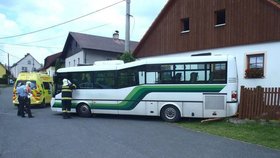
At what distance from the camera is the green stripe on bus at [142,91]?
14.5 m

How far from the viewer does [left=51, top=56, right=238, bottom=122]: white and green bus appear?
14258 mm

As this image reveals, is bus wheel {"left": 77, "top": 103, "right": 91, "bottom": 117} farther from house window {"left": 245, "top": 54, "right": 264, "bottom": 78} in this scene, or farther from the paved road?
house window {"left": 245, "top": 54, "right": 264, "bottom": 78}

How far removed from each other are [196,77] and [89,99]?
18.1ft

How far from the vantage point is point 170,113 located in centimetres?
1526

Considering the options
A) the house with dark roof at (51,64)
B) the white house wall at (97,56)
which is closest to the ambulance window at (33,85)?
the white house wall at (97,56)

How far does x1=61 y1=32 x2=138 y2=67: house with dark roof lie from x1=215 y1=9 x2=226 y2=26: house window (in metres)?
21.1

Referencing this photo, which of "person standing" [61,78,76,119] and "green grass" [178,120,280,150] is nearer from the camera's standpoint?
"green grass" [178,120,280,150]

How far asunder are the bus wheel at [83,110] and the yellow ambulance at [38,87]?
16.5 feet

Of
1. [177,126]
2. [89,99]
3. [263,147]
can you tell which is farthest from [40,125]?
[263,147]

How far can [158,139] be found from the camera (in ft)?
34.6

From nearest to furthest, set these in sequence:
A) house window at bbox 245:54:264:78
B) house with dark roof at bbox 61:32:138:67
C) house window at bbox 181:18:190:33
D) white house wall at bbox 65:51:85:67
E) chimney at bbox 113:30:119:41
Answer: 1. house window at bbox 245:54:264:78
2. house window at bbox 181:18:190:33
3. house with dark roof at bbox 61:32:138:67
4. white house wall at bbox 65:51:85:67
5. chimney at bbox 113:30:119:41

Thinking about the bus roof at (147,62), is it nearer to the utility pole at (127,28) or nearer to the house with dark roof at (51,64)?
the utility pole at (127,28)

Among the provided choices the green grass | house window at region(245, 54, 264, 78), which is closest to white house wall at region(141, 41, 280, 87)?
house window at region(245, 54, 264, 78)

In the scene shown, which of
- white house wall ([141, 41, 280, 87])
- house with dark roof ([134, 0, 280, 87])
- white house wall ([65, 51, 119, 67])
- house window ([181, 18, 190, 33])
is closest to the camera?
white house wall ([141, 41, 280, 87])
